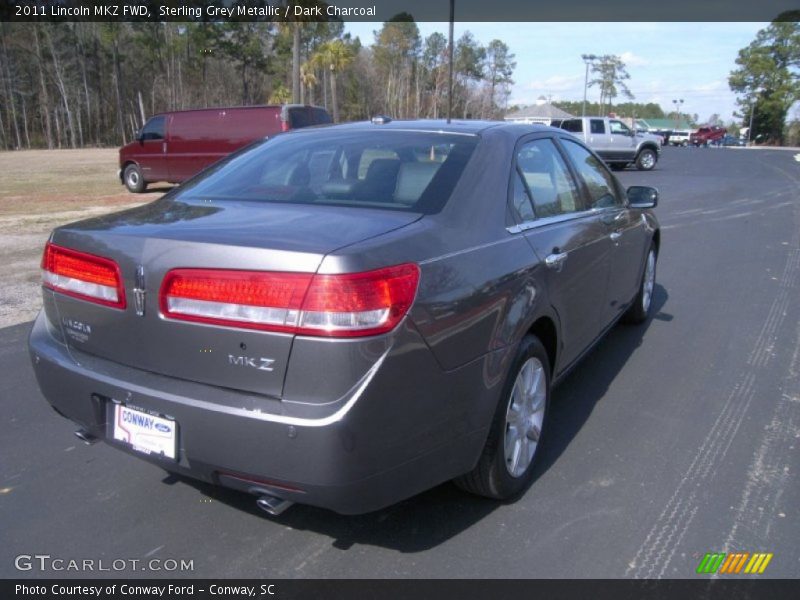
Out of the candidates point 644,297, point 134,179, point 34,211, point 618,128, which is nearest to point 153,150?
point 134,179

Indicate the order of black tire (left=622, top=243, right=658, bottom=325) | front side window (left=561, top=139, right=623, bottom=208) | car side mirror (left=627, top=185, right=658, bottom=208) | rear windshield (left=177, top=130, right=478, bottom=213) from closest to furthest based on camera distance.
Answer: rear windshield (left=177, top=130, right=478, bottom=213), front side window (left=561, top=139, right=623, bottom=208), car side mirror (left=627, top=185, right=658, bottom=208), black tire (left=622, top=243, right=658, bottom=325)

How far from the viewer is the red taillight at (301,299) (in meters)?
2.01

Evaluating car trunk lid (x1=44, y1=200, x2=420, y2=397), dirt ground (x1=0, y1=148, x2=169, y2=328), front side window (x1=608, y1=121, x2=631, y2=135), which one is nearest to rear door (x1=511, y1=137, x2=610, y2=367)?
car trunk lid (x1=44, y1=200, x2=420, y2=397)

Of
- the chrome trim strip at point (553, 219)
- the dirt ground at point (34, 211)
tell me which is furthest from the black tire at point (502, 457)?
the dirt ground at point (34, 211)

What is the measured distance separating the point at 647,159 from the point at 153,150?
1850 cm

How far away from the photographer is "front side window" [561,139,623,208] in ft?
13.0

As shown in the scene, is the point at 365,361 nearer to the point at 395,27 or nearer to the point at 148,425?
the point at 148,425

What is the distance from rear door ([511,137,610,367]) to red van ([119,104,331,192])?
37.6 ft

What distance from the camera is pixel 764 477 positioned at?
3.07 m

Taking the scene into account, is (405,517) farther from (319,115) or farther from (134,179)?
(134,179)

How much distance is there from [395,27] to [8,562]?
294ft

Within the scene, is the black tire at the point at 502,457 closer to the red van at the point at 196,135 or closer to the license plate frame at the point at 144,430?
the license plate frame at the point at 144,430

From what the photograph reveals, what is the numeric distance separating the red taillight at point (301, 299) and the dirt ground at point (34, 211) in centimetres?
409

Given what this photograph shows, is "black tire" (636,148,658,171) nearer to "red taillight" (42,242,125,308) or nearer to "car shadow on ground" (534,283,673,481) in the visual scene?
"car shadow on ground" (534,283,673,481)
